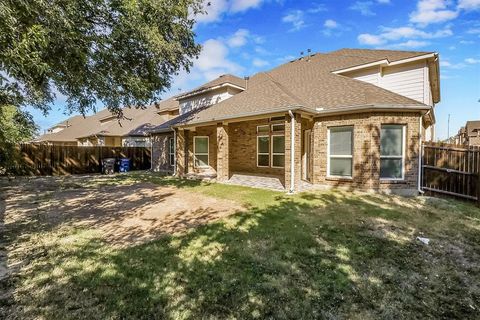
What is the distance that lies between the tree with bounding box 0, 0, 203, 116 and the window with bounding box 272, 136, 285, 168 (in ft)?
18.4

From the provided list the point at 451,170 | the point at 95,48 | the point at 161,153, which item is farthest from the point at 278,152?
the point at 161,153

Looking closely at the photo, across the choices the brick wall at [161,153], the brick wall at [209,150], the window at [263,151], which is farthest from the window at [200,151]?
the window at [263,151]

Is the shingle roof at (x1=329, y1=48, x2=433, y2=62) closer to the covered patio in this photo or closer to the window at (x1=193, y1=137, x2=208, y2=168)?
the covered patio

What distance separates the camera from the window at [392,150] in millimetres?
9403

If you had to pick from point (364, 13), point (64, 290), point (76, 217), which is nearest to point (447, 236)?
point (64, 290)

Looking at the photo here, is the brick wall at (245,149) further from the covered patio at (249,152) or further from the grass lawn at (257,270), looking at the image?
the grass lawn at (257,270)

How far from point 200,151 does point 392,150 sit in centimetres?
1066

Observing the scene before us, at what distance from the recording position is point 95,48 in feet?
27.1

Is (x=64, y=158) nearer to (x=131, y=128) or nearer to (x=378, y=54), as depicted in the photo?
(x=131, y=128)

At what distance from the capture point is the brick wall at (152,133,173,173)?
59.5 feet

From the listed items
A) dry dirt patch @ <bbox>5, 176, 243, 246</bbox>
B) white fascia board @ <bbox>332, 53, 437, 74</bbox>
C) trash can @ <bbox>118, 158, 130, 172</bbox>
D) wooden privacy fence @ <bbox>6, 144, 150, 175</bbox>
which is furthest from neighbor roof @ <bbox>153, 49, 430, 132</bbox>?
wooden privacy fence @ <bbox>6, 144, 150, 175</bbox>

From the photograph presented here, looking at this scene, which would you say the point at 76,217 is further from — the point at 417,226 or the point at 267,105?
the point at 417,226

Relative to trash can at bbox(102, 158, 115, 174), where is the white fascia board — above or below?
above

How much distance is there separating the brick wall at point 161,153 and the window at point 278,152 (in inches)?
307
